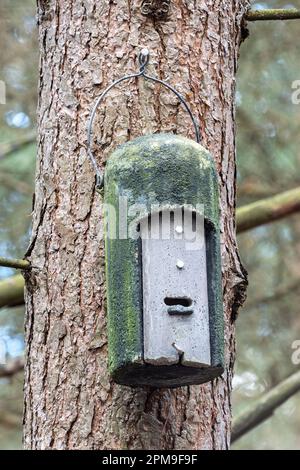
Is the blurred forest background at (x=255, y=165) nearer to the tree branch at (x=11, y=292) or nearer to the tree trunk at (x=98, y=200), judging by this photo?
the tree branch at (x=11, y=292)

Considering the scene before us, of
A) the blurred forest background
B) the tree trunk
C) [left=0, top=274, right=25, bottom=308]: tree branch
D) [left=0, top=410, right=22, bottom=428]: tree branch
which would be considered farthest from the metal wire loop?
[left=0, top=410, right=22, bottom=428]: tree branch

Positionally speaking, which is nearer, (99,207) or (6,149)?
(99,207)

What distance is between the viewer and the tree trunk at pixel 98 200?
2742 mm

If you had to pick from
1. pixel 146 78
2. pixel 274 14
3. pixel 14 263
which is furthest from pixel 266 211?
pixel 14 263

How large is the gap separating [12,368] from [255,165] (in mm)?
1641

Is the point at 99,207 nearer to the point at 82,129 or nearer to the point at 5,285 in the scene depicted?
the point at 82,129

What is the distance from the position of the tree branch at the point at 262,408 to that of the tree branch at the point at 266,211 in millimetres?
590

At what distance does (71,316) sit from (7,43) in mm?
2864

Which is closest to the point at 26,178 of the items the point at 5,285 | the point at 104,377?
the point at 5,285

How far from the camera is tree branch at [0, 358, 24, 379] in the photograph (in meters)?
4.35

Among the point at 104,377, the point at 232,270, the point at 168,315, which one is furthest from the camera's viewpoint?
the point at 232,270

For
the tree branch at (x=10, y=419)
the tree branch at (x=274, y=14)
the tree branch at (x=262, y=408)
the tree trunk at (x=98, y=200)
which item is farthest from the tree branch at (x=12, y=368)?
the tree branch at (x=274, y=14)

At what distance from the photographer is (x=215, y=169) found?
2811 millimetres

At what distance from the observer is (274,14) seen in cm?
329
